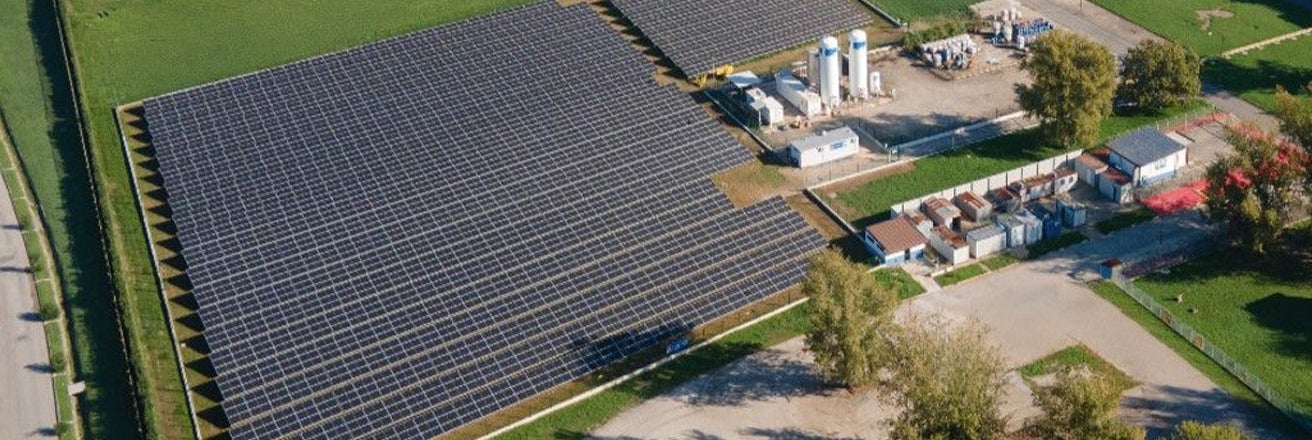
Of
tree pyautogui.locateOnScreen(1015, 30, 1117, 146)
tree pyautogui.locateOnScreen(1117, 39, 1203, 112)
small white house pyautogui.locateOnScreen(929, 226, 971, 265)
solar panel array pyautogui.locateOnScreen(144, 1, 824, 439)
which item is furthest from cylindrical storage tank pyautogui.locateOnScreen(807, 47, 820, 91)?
tree pyautogui.locateOnScreen(1117, 39, 1203, 112)

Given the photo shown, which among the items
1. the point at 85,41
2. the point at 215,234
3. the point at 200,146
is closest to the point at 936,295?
the point at 215,234

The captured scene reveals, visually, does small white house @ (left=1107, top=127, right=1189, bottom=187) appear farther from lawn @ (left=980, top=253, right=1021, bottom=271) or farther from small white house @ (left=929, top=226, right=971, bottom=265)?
small white house @ (left=929, top=226, right=971, bottom=265)

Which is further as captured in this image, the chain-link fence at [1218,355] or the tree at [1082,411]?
the chain-link fence at [1218,355]

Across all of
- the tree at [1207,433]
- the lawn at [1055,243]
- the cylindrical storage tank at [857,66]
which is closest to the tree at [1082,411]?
the tree at [1207,433]

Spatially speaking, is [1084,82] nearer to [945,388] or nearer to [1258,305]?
[1258,305]

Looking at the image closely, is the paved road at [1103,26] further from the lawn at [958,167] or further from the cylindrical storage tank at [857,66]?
the cylindrical storage tank at [857,66]
